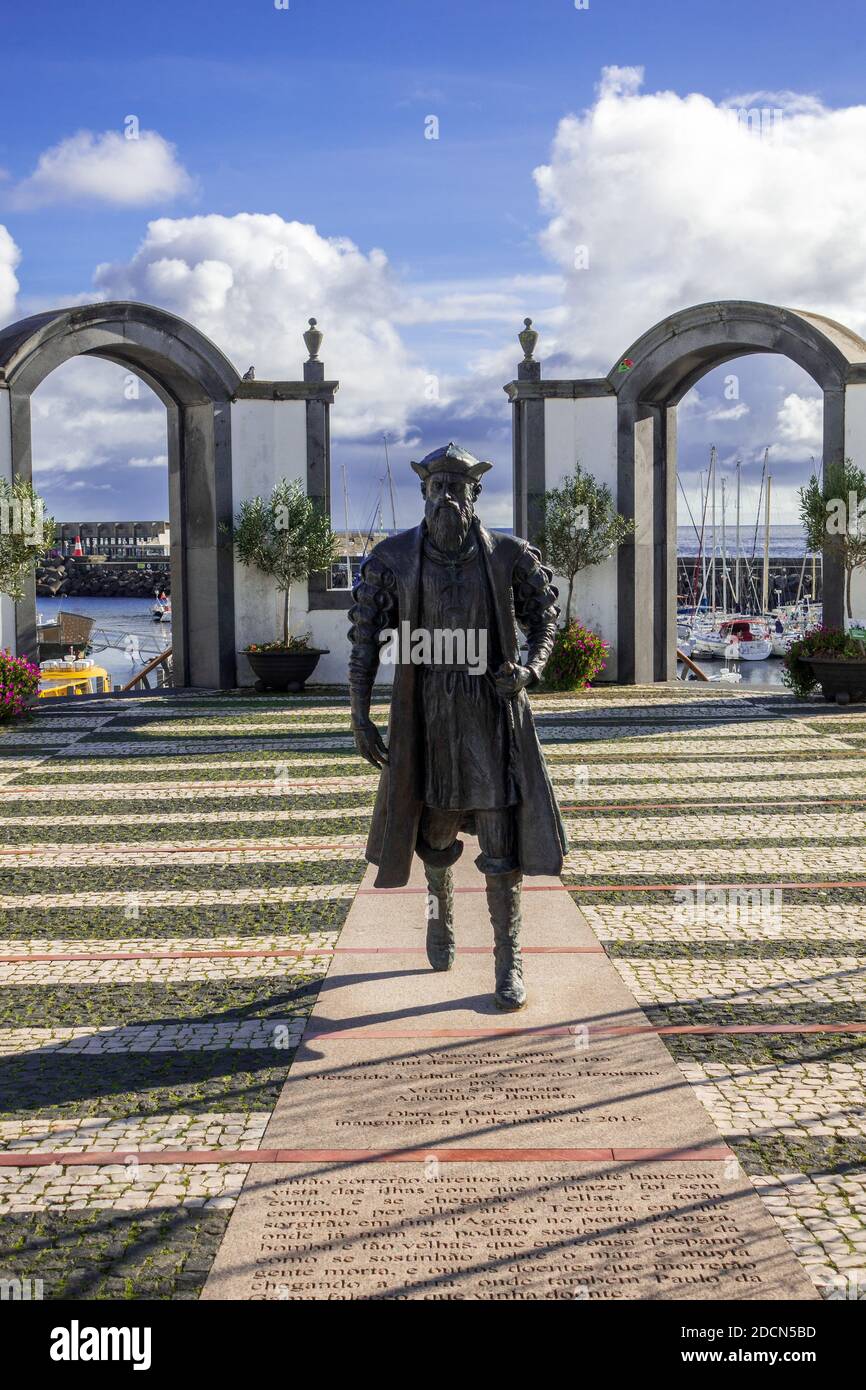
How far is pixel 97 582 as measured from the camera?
110m

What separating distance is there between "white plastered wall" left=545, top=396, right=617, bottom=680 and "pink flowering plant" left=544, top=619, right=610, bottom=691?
46.6 inches

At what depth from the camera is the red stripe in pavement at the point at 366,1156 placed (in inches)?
167

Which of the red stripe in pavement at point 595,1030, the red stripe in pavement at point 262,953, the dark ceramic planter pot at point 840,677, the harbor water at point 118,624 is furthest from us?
the harbor water at point 118,624

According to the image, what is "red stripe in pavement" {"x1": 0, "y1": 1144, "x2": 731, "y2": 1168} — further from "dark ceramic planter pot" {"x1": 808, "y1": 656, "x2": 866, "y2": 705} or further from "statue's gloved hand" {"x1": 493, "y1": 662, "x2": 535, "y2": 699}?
"dark ceramic planter pot" {"x1": 808, "y1": 656, "x2": 866, "y2": 705}

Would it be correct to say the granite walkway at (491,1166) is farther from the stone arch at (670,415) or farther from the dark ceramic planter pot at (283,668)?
the stone arch at (670,415)

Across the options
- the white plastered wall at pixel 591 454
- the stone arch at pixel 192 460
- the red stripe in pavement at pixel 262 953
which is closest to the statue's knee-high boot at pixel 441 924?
the red stripe in pavement at pixel 262 953

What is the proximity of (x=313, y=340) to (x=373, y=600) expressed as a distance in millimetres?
14541

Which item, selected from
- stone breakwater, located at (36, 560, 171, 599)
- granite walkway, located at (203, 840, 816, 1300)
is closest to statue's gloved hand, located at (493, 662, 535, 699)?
granite walkway, located at (203, 840, 816, 1300)

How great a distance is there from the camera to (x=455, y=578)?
5.58 m

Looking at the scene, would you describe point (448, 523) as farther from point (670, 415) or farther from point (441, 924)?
point (670, 415)

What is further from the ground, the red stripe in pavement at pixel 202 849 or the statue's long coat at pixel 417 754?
the statue's long coat at pixel 417 754

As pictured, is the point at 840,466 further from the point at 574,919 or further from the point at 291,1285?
the point at 291,1285

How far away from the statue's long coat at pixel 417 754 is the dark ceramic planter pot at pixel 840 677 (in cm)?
1155

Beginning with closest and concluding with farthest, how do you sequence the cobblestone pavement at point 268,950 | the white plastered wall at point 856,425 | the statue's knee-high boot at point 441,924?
the cobblestone pavement at point 268,950, the statue's knee-high boot at point 441,924, the white plastered wall at point 856,425
